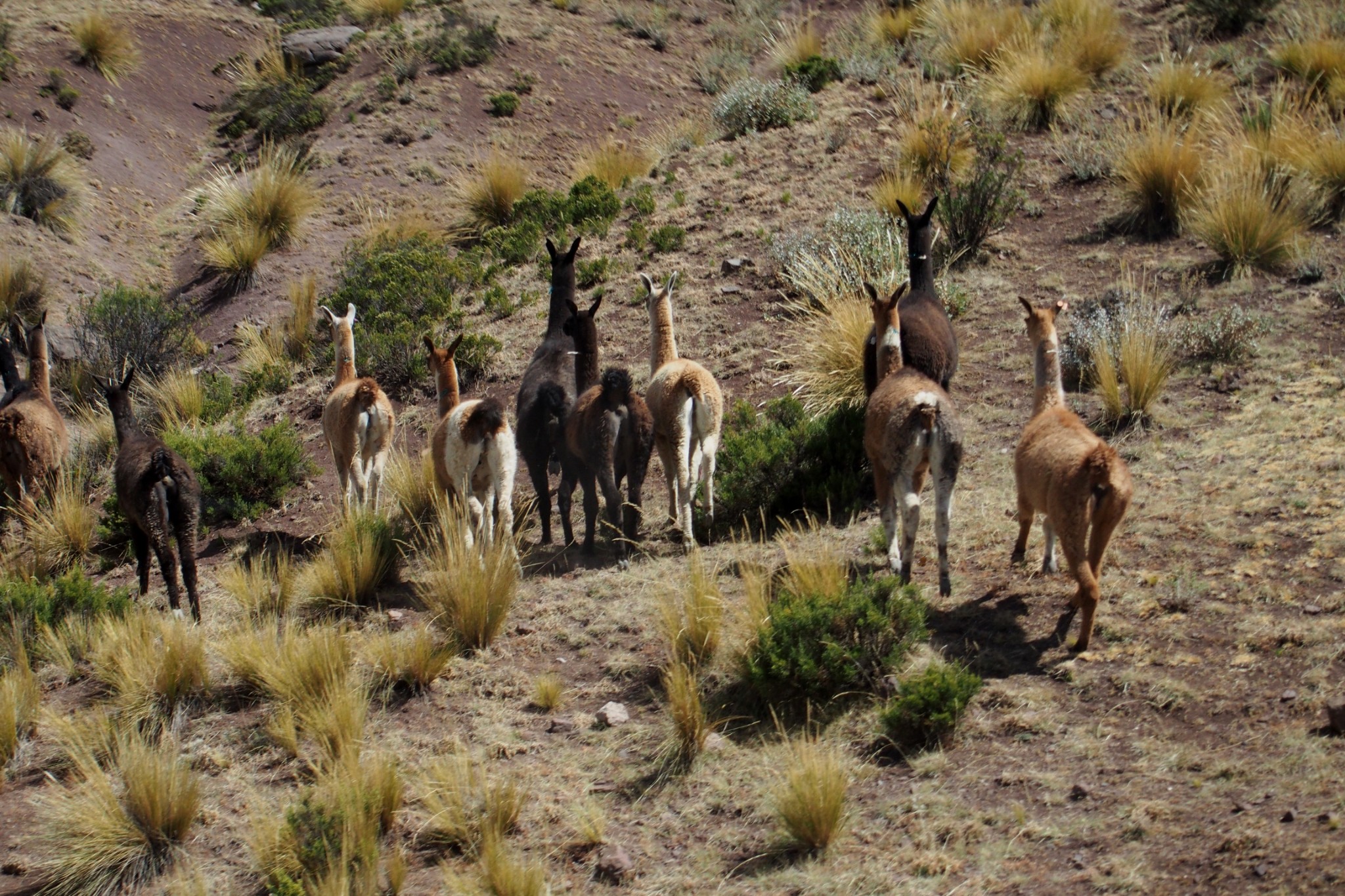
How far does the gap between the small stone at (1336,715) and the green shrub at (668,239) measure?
9919mm

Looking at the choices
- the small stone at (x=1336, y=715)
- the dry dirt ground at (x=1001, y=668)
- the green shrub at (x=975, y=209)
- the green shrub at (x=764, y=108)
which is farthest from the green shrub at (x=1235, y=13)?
the small stone at (x=1336, y=715)

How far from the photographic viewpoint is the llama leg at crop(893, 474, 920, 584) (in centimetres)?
682

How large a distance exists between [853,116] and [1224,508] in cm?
1026

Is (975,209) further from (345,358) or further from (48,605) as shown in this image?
(48,605)

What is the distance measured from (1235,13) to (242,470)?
14666 mm

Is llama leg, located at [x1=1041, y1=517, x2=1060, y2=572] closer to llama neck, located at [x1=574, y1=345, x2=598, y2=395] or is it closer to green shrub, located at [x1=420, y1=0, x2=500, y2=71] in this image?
llama neck, located at [x1=574, y1=345, x2=598, y2=395]

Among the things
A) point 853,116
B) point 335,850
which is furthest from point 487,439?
point 853,116

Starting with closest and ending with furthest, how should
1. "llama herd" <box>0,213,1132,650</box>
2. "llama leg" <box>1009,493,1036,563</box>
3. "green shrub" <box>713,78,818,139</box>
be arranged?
"llama herd" <box>0,213,1132,650</box> < "llama leg" <box>1009,493,1036,563</box> < "green shrub" <box>713,78,818,139</box>

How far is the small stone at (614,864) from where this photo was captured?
17.6ft

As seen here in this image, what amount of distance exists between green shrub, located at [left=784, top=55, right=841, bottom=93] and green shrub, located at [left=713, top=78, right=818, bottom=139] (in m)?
0.43

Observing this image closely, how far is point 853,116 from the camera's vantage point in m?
16.4

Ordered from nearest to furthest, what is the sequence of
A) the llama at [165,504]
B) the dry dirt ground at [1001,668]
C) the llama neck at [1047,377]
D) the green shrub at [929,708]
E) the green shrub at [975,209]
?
the dry dirt ground at [1001,668] < the green shrub at [929,708] < the llama neck at [1047,377] < the llama at [165,504] < the green shrub at [975,209]

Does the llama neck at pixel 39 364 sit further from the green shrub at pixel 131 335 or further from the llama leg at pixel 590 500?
the llama leg at pixel 590 500

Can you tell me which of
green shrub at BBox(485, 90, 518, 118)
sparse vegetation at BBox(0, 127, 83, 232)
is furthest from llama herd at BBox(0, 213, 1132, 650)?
green shrub at BBox(485, 90, 518, 118)
